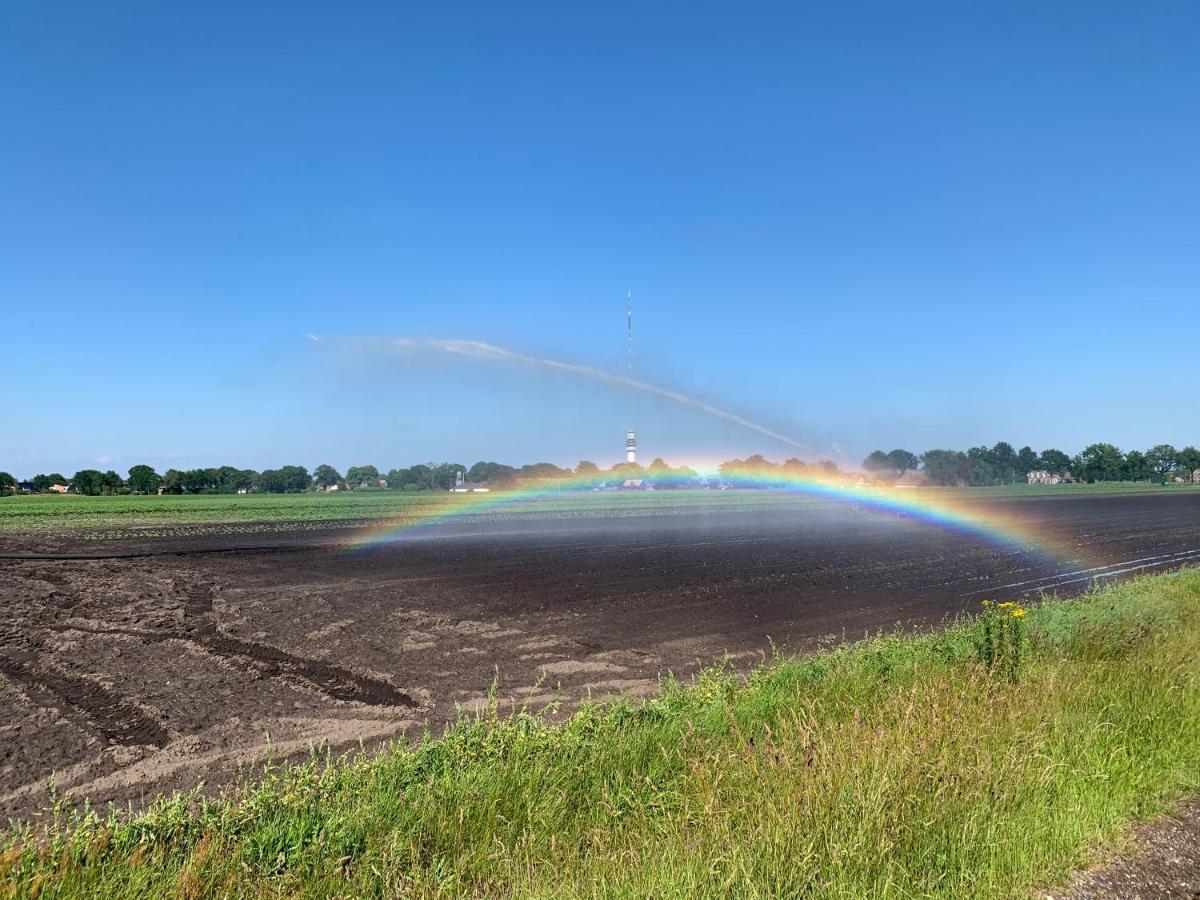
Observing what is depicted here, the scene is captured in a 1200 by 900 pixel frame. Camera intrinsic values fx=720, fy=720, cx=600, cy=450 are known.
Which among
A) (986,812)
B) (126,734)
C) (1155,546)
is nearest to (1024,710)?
(986,812)

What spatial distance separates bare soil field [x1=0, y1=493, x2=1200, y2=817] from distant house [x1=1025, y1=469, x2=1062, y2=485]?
188 meters

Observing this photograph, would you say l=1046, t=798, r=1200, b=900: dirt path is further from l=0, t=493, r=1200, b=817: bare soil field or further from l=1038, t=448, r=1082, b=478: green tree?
l=1038, t=448, r=1082, b=478: green tree

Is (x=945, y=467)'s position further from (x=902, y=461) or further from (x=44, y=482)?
(x=44, y=482)

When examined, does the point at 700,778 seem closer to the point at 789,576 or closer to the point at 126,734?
the point at 126,734

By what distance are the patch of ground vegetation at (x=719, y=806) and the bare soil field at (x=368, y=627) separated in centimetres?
159

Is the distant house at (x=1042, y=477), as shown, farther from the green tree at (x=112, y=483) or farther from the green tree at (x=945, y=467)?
the green tree at (x=112, y=483)

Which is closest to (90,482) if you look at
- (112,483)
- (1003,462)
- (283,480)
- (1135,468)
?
(112,483)

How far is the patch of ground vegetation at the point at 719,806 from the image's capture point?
12.5ft

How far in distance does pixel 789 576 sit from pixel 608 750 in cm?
1651

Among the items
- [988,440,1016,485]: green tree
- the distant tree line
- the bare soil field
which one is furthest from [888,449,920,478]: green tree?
the bare soil field

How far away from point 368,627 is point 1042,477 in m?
221

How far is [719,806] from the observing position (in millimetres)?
4469

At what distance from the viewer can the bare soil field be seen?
7867 mm

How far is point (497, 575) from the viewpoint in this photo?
72.7 ft
